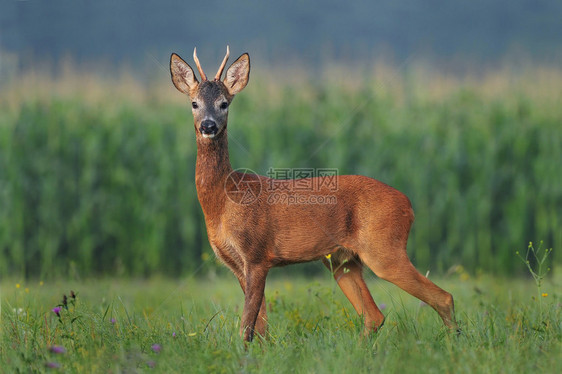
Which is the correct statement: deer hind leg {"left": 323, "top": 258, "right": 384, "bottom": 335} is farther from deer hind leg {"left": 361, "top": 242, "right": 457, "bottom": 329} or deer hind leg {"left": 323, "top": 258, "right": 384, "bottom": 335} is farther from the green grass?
deer hind leg {"left": 361, "top": 242, "right": 457, "bottom": 329}

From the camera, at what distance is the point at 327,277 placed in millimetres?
9875

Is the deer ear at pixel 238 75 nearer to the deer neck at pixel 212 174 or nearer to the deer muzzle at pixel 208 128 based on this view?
the deer neck at pixel 212 174

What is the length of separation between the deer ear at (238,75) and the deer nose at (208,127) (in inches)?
21.1

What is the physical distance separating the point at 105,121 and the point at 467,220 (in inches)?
239

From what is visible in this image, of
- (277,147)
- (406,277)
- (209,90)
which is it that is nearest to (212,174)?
(209,90)

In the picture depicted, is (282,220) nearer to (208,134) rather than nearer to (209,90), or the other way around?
(208,134)

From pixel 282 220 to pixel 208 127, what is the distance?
99 cm

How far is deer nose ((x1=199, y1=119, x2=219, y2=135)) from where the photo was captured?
5.35m

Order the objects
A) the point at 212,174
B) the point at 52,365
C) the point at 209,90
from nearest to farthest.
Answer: the point at 52,365 → the point at 209,90 → the point at 212,174

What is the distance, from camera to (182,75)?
19.0ft

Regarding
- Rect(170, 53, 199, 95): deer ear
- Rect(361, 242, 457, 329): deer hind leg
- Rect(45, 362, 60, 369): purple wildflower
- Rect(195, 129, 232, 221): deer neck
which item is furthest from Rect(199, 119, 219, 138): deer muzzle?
Rect(45, 362, 60, 369): purple wildflower

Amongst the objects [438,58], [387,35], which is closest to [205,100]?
[438,58]

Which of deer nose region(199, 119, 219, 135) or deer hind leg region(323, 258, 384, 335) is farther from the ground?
deer nose region(199, 119, 219, 135)

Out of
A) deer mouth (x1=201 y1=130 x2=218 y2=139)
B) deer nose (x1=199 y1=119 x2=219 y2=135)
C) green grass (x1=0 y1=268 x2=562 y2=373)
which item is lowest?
green grass (x1=0 y1=268 x2=562 y2=373)
